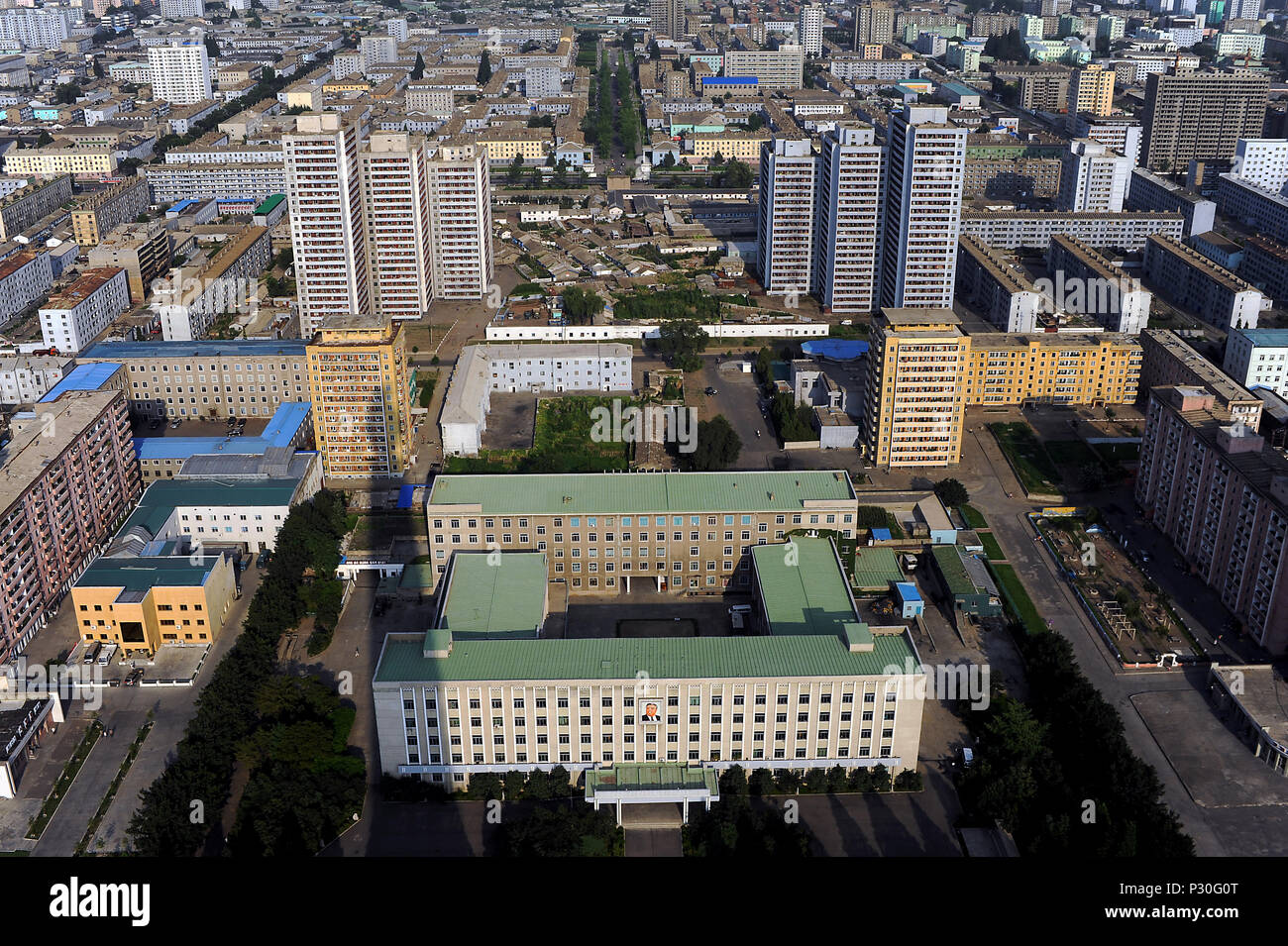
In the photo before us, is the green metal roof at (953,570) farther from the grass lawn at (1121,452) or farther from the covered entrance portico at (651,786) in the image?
the grass lawn at (1121,452)

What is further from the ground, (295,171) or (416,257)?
(295,171)

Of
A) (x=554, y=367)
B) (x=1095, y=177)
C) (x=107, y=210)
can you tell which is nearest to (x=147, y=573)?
(x=554, y=367)

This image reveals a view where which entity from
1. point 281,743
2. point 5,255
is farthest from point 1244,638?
point 5,255

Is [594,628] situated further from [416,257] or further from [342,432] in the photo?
[416,257]

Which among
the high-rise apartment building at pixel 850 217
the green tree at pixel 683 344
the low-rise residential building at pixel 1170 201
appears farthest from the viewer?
the low-rise residential building at pixel 1170 201

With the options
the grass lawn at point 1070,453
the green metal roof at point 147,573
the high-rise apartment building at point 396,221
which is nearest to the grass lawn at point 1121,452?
the grass lawn at point 1070,453

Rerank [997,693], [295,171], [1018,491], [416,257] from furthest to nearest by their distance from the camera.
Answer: [416,257] < [295,171] < [1018,491] < [997,693]
